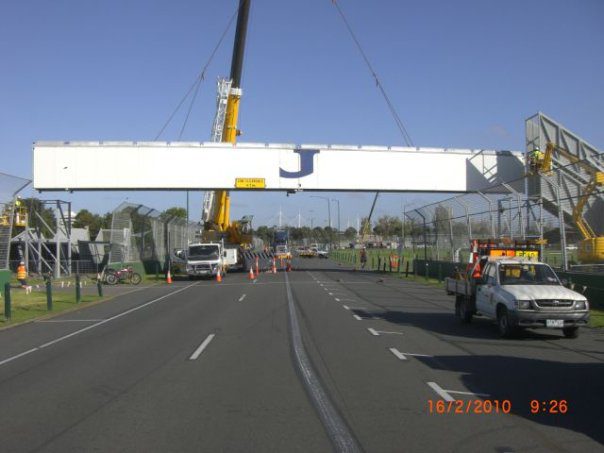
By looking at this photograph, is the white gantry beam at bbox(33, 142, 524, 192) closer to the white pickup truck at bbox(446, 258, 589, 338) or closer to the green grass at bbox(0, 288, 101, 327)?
the green grass at bbox(0, 288, 101, 327)

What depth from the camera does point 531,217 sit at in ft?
82.3

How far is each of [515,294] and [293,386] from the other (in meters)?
6.67

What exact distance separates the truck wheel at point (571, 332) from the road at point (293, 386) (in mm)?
388

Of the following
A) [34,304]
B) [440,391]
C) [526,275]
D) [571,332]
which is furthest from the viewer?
[34,304]

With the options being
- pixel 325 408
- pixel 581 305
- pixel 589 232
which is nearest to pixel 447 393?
pixel 325 408

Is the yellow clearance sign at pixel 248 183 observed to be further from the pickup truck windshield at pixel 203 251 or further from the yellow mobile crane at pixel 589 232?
the yellow mobile crane at pixel 589 232

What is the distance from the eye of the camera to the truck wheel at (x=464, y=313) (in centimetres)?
1678

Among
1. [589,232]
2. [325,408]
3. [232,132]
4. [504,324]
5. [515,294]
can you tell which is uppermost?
[232,132]

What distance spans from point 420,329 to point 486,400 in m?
7.67

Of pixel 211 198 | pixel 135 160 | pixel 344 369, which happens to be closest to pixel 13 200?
pixel 135 160

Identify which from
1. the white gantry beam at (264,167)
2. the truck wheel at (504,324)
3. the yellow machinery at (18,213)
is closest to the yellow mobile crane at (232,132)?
the white gantry beam at (264,167)

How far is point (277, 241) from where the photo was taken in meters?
82.2

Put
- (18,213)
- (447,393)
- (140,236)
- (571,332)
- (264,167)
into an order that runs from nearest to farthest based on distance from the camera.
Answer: (447,393), (571,332), (18,213), (264,167), (140,236)

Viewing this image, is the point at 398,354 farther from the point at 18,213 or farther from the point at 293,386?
the point at 18,213
